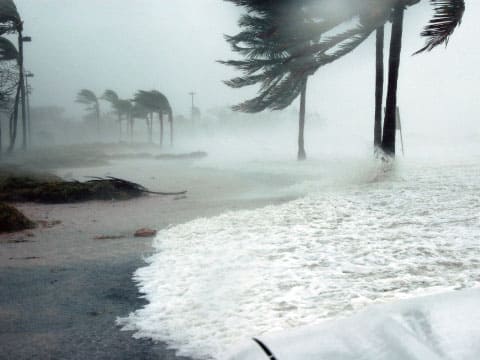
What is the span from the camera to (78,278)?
3.85 m

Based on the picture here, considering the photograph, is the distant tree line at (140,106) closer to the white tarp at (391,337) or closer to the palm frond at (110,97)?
the palm frond at (110,97)

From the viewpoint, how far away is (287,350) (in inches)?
47.1

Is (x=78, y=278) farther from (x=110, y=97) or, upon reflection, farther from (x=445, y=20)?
(x=110, y=97)

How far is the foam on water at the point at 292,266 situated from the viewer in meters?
2.73

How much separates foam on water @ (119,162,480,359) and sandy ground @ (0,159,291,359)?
7.3 inches

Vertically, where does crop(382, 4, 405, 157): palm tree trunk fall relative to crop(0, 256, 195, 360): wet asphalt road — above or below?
above

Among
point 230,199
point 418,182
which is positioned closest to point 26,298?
point 230,199

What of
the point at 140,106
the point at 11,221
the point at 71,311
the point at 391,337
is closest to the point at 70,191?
the point at 11,221

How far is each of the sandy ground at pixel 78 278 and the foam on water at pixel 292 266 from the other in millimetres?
185

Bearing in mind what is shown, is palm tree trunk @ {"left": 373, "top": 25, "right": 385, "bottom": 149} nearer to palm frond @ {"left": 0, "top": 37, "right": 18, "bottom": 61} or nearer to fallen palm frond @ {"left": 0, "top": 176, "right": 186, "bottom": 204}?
fallen palm frond @ {"left": 0, "top": 176, "right": 186, "bottom": 204}

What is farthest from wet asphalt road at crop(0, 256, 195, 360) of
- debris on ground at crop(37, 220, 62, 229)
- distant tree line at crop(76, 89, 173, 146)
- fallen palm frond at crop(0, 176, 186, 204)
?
distant tree line at crop(76, 89, 173, 146)

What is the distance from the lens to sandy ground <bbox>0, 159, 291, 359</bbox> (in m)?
2.47

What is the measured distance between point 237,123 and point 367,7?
6725 cm

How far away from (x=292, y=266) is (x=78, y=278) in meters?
1.85
